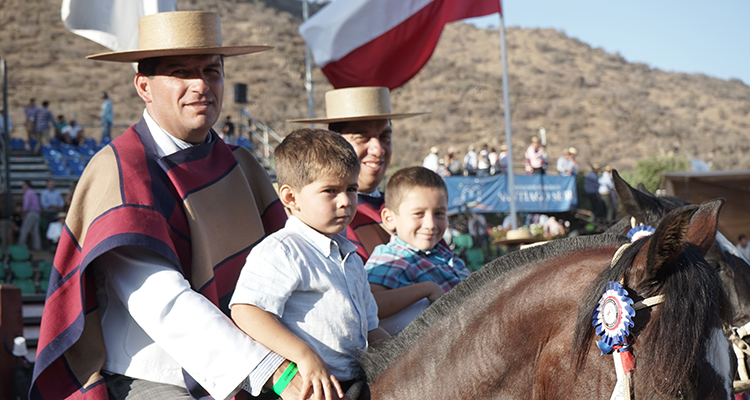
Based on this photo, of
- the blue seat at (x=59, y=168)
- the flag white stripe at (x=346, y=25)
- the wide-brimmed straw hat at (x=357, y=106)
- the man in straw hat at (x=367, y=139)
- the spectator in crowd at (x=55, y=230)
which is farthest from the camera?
the blue seat at (x=59, y=168)

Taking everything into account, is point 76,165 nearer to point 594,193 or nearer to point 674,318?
point 594,193

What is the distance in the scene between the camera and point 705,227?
6.49 feet

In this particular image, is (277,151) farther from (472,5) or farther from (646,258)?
(472,5)

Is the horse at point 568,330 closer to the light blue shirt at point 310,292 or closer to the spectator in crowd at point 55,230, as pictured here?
the light blue shirt at point 310,292

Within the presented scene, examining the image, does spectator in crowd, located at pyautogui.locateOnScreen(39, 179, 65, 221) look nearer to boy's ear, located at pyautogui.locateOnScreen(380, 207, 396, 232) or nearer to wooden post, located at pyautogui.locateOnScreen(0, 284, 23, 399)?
wooden post, located at pyautogui.locateOnScreen(0, 284, 23, 399)

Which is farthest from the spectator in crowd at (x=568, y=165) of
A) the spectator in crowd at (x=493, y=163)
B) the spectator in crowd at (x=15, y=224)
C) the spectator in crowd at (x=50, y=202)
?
the spectator in crowd at (x=15, y=224)

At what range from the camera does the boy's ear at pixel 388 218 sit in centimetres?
349

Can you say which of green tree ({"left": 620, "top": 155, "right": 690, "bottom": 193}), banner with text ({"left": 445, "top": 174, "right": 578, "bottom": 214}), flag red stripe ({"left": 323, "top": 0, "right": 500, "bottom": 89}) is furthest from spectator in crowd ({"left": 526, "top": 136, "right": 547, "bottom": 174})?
flag red stripe ({"left": 323, "top": 0, "right": 500, "bottom": 89})

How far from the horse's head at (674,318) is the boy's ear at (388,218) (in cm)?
187

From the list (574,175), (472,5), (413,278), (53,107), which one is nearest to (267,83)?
(53,107)

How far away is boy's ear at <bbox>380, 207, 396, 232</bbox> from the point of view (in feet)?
11.5

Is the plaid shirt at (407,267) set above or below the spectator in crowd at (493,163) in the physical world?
above

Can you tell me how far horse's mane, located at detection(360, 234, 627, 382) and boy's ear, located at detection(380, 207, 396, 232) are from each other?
133cm

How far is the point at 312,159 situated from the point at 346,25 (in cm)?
566
